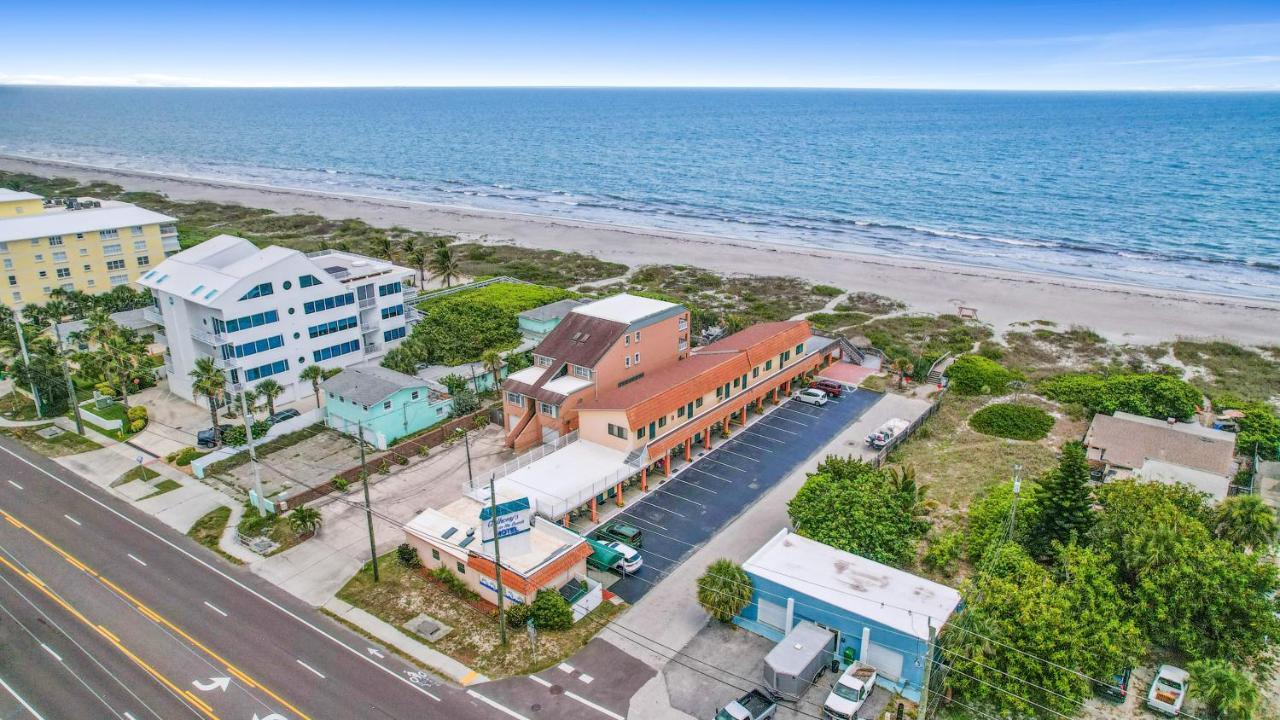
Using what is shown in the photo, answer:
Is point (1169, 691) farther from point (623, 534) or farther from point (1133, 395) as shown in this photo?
point (1133, 395)

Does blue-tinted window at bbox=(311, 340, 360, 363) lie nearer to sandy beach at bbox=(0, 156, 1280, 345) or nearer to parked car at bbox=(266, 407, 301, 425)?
parked car at bbox=(266, 407, 301, 425)

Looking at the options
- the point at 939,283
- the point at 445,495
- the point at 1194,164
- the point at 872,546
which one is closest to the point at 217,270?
the point at 445,495

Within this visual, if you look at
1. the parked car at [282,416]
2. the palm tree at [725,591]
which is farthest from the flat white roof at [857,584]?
the parked car at [282,416]

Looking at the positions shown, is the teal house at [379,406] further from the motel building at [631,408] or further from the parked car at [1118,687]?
the parked car at [1118,687]

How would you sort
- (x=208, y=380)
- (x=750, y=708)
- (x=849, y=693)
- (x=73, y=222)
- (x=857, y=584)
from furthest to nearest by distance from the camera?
(x=73, y=222) → (x=208, y=380) → (x=857, y=584) → (x=849, y=693) → (x=750, y=708)

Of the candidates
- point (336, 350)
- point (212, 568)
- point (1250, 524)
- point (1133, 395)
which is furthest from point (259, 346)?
point (1133, 395)

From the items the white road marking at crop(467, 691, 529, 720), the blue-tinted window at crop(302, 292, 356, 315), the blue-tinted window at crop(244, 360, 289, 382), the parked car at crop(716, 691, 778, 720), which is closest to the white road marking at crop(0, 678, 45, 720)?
the white road marking at crop(467, 691, 529, 720)

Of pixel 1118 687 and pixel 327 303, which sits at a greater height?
pixel 327 303
